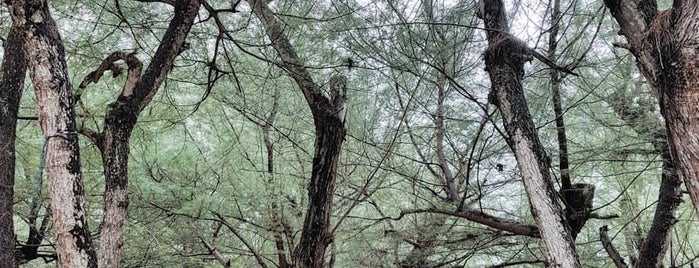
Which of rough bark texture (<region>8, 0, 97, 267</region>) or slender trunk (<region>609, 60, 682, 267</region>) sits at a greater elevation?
slender trunk (<region>609, 60, 682, 267</region>)

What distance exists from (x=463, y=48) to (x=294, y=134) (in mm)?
1959

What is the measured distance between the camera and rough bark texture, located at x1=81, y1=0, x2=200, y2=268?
215 cm

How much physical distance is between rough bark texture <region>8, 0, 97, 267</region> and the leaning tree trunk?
1.84 meters

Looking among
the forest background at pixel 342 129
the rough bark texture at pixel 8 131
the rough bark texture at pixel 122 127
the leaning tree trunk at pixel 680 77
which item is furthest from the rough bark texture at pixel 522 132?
the rough bark texture at pixel 8 131

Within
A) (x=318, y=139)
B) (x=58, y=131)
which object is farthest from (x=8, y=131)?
(x=318, y=139)

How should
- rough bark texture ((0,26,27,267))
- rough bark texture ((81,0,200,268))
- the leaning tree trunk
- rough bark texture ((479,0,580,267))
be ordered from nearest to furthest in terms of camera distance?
the leaning tree trunk → rough bark texture ((81,0,200,268)) → rough bark texture ((479,0,580,267)) → rough bark texture ((0,26,27,267))

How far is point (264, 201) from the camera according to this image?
424cm

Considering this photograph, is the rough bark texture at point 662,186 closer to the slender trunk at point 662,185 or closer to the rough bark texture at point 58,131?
the slender trunk at point 662,185

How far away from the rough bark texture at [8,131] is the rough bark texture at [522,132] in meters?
2.35

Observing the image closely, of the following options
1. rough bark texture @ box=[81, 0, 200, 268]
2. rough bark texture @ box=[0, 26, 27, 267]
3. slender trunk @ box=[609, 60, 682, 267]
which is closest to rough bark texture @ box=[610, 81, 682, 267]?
slender trunk @ box=[609, 60, 682, 267]

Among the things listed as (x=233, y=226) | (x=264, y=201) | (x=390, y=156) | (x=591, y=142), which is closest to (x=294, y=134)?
(x=264, y=201)

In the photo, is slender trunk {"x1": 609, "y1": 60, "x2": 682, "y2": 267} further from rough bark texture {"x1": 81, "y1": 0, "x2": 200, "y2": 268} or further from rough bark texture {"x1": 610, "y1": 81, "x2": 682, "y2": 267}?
rough bark texture {"x1": 81, "y1": 0, "x2": 200, "y2": 268}

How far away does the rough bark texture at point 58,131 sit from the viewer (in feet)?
5.83

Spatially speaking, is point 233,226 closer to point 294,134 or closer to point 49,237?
point 294,134
